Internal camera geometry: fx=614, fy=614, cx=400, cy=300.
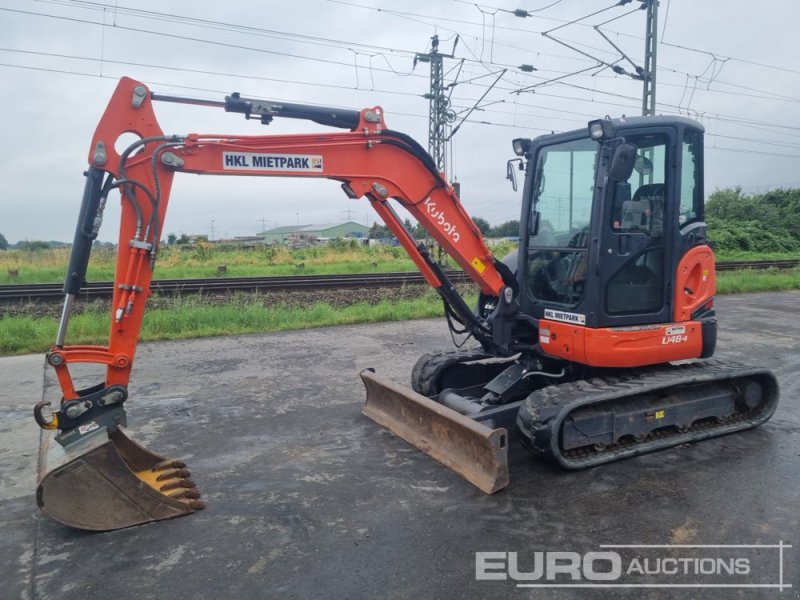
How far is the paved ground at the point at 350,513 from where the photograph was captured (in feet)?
11.2

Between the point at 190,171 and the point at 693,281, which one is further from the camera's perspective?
the point at 693,281

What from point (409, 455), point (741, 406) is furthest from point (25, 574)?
point (741, 406)

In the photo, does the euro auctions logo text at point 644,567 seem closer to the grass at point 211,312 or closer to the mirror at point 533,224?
the mirror at point 533,224

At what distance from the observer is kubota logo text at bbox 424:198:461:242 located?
538 centimetres

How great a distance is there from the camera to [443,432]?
16.6ft

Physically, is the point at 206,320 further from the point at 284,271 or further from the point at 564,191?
the point at 284,271

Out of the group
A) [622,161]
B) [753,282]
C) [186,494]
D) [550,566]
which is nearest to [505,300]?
[622,161]

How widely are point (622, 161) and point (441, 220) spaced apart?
1.56 metres

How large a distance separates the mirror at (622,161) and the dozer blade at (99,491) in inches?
159

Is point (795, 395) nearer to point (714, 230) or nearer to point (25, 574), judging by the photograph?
point (25, 574)

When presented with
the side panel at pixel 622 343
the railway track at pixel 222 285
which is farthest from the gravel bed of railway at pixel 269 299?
the side panel at pixel 622 343

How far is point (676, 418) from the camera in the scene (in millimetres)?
5438

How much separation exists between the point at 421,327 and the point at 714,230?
2699 cm

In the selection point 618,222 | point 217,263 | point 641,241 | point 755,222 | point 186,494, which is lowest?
point 186,494
